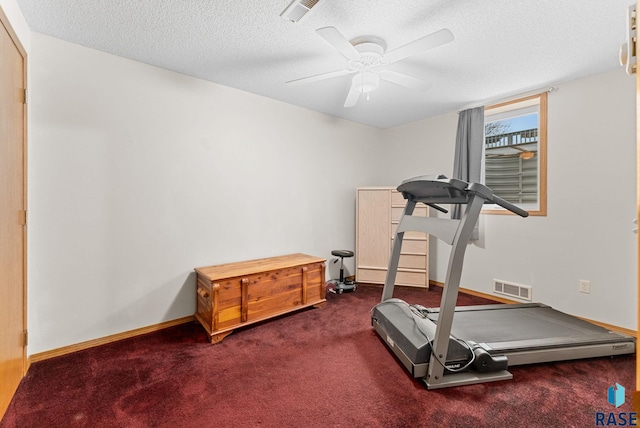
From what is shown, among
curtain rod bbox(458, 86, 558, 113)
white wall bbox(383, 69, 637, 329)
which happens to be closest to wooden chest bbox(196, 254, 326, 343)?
white wall bbox(383, 69, 637, 329)

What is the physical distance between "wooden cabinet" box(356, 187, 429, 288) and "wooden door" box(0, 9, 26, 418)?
132 inches

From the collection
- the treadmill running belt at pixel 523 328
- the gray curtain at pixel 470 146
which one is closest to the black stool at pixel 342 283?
the treadmill running belt at pixel 523 328

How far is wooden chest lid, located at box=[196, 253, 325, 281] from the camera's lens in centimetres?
256

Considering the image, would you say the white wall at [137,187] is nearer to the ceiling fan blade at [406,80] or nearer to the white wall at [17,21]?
the white wall at [17,21]

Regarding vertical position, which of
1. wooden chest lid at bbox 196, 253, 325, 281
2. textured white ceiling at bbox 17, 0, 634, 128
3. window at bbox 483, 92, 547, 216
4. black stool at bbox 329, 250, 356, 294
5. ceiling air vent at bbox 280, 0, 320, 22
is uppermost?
textured white ceiling at bbox 17, 0, 634, 128

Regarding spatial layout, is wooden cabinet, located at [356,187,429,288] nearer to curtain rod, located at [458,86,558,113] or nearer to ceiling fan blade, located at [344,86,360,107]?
curtain rod, located at [458,86,558,113]

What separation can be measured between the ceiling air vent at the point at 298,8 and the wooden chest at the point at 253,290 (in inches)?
79.7

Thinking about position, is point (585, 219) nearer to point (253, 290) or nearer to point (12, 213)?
point (253, 290)

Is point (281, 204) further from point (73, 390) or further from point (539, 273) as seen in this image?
point (539, 273)

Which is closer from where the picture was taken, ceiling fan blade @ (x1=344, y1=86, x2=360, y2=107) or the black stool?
ceiling fan blade @ (x1=344, y1=86, x2=360, y2=107)

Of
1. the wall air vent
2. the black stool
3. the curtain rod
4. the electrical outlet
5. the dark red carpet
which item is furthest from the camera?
the black stool

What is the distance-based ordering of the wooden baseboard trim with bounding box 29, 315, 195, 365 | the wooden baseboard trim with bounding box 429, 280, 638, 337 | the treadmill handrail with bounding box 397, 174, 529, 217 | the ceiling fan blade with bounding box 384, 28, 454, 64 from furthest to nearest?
the wooden baseboard trim with bounding box 429, 280, 638, 337, the wooden baseboard trim with bounding box 29, 315, 195, 365, the treadmill handrail with bounding box 397, 174, 529, 217, the ceiling fan blade with bounding box 384, 28, 454, 64

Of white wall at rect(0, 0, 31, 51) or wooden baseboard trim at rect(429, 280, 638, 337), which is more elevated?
white wall at rect(0, 0, 31, 51)

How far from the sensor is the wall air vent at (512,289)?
3.17 meters
